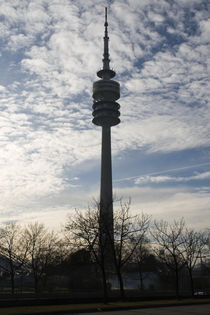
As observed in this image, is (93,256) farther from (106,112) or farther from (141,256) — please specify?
(106,112)

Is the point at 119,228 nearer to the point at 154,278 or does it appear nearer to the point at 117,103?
the point at 154,278

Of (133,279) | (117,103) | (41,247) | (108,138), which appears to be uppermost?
(117,103)

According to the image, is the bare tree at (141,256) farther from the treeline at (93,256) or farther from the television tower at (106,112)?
the television tower at (106,112)

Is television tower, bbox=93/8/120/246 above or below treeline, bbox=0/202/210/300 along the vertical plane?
above

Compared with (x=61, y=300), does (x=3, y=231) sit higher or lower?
higher

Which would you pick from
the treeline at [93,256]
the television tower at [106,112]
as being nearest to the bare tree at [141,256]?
the treeline at [93,256]

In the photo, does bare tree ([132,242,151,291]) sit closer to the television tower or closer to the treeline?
the treeline

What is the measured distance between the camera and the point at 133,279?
3248 inches

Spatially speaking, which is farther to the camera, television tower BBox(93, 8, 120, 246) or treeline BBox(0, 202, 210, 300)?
television tower BBox(93, 8, 120, 246)

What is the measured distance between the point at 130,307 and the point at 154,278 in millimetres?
60976

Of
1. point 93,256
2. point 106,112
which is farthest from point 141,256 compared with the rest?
point 106,112

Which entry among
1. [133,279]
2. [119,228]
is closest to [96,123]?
[133,279]

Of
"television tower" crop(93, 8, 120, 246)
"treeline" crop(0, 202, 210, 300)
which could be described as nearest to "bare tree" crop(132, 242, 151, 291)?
"treeline" crop(0, 202, 210, 300)

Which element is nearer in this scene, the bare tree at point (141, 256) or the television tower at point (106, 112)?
the bare tree at point (141, 256)
